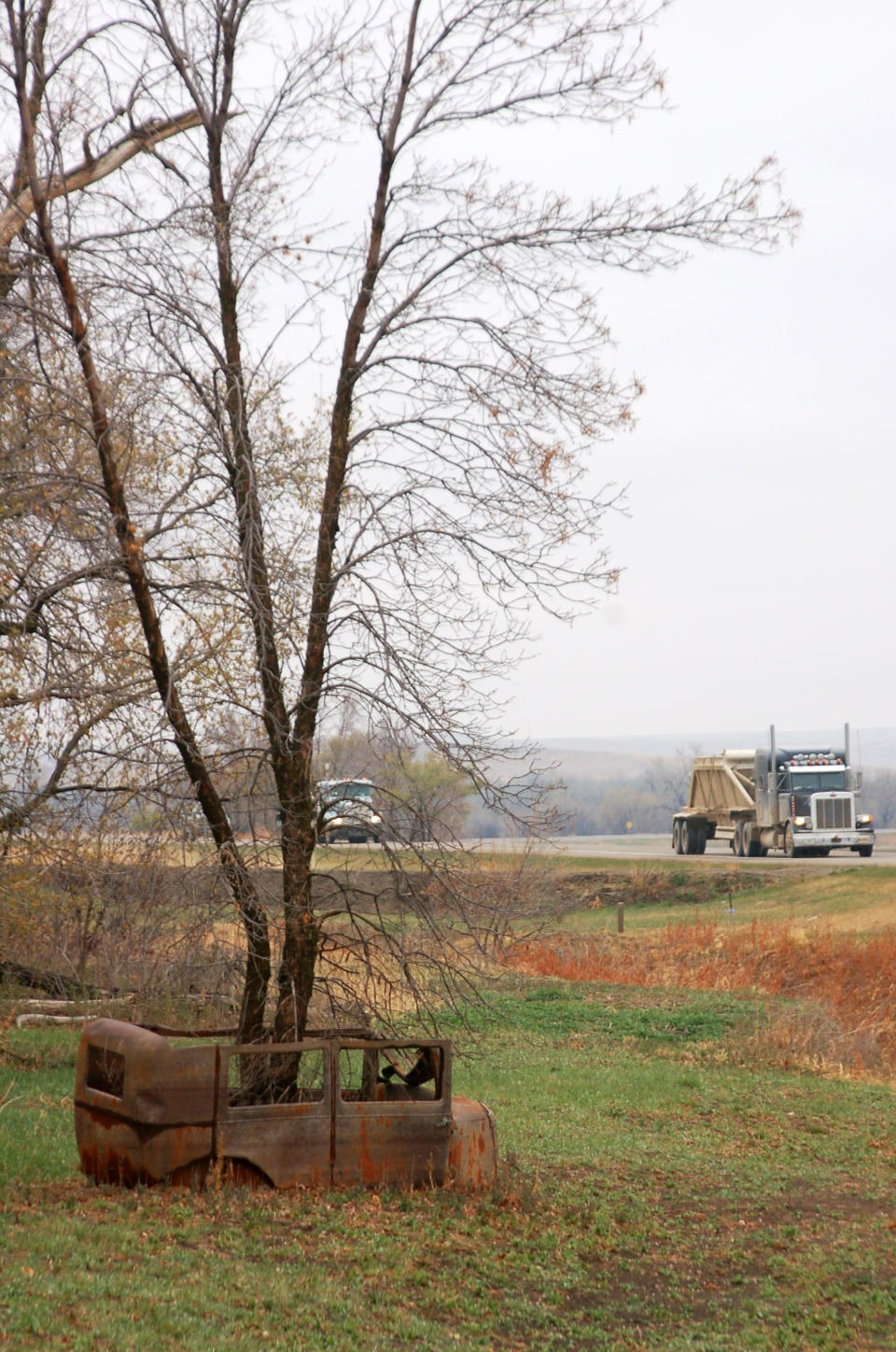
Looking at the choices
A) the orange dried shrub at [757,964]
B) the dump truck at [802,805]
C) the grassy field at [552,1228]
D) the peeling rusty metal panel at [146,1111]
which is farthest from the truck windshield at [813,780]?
the peeling rusty metal panel at [146,1111]

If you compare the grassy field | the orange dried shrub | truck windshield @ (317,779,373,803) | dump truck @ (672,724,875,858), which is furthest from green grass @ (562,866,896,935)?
truck windshield @ (317,779,373,803)

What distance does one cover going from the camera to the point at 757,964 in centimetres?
2416

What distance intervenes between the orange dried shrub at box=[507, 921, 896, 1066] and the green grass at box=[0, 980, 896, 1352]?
7.99 meters

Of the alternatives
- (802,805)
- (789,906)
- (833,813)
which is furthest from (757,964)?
(833,813)

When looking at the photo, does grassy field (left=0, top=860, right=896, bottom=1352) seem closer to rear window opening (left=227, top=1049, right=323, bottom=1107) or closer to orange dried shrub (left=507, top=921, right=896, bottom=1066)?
rear window opening (left=227, top=1049, right=323, bottom=1107)

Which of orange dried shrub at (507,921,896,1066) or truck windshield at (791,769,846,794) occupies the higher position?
truck windshield at (791,769,846,794)

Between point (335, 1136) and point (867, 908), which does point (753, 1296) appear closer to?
point (335, 1136)

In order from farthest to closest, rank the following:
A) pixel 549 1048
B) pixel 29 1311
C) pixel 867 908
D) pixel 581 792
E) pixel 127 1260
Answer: pixel 581 792 → pixel 867 908 → pixel 549 1048 → pixel 127 1260 → pixel 29 1311

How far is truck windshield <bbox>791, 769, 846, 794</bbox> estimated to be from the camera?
37.8 m

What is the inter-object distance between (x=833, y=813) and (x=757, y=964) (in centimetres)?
1514

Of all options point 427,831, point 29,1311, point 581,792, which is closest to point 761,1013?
point 427,831

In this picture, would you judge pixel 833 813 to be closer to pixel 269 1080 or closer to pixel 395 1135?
pixel 269 1080

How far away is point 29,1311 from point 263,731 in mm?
5421

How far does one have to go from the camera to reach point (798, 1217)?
374 inches
